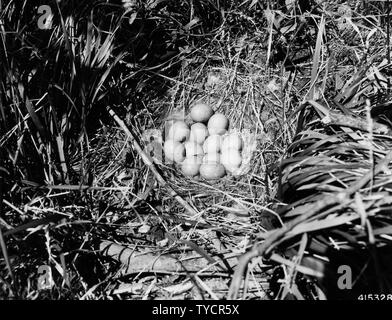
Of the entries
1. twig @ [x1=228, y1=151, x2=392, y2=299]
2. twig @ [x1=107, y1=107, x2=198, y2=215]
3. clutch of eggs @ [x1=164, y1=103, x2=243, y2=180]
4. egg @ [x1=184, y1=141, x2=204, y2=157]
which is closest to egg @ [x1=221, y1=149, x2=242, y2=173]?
clutch of eggs @ [x1=164, y1=103, x2=243, y2=180]

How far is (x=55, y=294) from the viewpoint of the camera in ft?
6.58

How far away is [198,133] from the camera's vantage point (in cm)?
271

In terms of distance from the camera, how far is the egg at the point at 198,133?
2.71m

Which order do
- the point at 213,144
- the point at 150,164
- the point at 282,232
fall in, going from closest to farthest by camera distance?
the point at 282,232
the point at 150,164
the point at 213,144

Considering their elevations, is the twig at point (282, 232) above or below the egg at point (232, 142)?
below

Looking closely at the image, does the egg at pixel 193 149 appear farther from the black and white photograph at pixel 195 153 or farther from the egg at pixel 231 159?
the egg at pixel 231 159

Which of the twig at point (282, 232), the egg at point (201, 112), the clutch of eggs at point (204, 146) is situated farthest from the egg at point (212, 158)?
the twig at point (282, 232)

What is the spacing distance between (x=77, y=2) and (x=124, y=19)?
348 mm

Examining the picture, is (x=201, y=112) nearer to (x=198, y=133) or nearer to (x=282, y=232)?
(x=198, y=133)

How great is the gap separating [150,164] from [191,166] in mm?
253

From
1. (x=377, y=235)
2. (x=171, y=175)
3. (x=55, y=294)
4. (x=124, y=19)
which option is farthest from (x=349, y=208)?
(x=124, y=19)

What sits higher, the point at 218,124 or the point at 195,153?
the point at 218,124

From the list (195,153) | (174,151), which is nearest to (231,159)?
(195,153)

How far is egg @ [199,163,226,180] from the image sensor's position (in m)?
2.60
